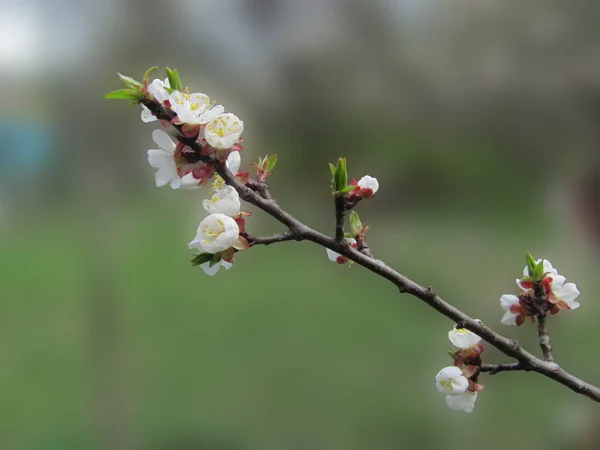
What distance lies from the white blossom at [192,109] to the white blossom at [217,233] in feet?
0.15

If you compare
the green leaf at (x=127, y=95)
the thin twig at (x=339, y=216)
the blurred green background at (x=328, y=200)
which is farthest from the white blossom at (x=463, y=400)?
the blurred green background at (x=328, y=200)

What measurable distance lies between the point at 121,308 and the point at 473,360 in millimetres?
972

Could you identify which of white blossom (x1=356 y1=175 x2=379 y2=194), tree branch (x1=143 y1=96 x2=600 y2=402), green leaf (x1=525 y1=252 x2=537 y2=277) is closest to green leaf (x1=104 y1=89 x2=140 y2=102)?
tree branch (x1=143 y1=96 x2=600 y2=402)

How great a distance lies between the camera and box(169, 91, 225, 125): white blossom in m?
0.23

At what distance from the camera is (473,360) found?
0.92 feet

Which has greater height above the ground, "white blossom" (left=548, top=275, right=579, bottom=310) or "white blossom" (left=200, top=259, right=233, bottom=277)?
"white blossom" (left=548, top=275, right=579, bottom=310)

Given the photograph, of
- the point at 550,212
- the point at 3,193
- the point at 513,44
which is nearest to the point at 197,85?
the point at 3,193

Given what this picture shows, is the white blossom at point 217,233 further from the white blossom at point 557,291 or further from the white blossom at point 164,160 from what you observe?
the white blossom at point 557,291

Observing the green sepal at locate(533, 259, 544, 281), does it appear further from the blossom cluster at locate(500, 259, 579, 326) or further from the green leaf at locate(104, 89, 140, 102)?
the green leaf at locate(104, 89, 140, 102)

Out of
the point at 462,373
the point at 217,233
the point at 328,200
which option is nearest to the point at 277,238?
the point at 217,233

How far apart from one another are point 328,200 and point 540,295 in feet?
2.21

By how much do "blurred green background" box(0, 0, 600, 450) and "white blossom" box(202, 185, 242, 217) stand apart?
64 cm

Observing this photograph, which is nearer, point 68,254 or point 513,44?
point 513,44

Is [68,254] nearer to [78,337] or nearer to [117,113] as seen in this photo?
[78,337]
